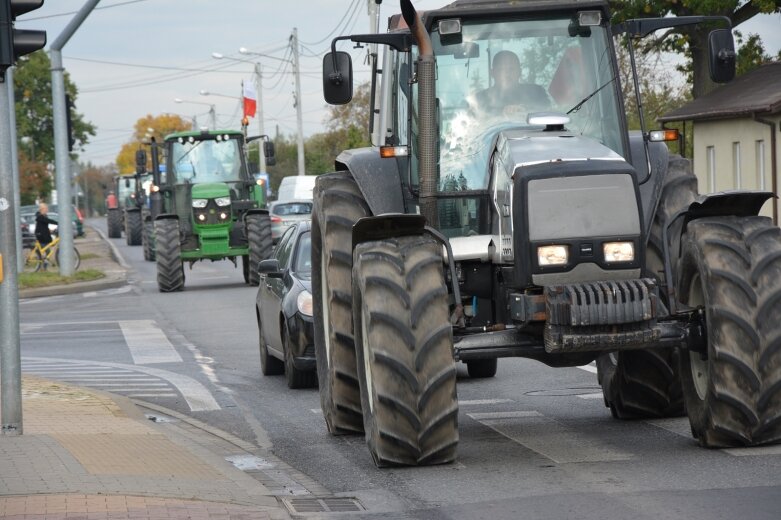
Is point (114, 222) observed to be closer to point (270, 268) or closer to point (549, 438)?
point (270, 268)

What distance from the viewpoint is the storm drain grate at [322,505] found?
26.9 ft

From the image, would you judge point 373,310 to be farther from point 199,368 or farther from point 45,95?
point 45,95

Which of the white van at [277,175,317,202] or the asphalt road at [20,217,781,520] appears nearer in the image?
the asphalt road at [20,217,781,520]

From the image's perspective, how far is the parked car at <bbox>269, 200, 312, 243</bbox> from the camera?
139ft

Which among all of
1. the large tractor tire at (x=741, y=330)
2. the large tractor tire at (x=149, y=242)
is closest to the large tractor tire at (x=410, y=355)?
the large tractor tire at (x=741, y=330)

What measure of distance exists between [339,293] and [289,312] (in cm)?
416

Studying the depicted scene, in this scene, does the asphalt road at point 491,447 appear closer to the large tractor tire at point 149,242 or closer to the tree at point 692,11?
the tree at point 692,11

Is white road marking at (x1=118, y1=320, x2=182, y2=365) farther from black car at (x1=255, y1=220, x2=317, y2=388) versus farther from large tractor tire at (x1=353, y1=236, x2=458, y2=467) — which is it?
large tractor tire at (x1=353, y1=236, x2=458, y2=467)

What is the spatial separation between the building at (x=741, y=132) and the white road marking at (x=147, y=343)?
17.8 m

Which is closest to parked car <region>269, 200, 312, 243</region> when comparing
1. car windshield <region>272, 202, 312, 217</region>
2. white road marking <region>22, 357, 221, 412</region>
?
car windshield <region>272, 202, 312, 217</region>

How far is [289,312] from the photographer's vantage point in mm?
14391

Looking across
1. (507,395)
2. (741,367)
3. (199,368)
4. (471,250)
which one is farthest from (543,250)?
(199,368)

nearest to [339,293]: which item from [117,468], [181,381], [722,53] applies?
[117,468]

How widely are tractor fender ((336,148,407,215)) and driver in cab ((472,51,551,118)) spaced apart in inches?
32.7
